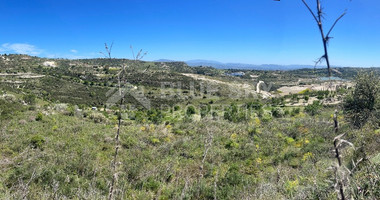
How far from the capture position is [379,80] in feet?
37.6

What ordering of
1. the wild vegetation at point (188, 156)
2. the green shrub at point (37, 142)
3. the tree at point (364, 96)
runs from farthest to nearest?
the tree at point (364, 96)
the green shrub at point (37, 142)
the wild vegetation at point (188, 156)

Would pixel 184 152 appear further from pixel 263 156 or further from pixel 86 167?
pixel 86 167

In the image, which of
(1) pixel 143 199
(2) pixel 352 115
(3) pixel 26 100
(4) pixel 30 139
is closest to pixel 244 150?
(2) pixel 352 115

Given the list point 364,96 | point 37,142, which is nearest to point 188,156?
point 37,142

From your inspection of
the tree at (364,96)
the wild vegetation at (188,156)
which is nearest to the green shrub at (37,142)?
the wild vegetation at (188,156)

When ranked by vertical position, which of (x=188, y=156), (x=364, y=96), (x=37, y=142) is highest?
(x=364, y=96)

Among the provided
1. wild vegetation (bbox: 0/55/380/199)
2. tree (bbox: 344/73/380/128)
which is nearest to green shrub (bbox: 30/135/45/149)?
wild vegetation (bbox: 0/55/380/199)

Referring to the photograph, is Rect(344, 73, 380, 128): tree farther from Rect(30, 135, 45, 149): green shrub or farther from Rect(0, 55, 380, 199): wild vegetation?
Rect(30, 135, 45, 149): green shrub

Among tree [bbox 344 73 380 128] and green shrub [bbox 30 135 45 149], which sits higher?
tree [bbox 344 73 380 128]

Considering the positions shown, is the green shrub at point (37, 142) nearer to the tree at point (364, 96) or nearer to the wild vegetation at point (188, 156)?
the wild vegetation at point (188, 156)

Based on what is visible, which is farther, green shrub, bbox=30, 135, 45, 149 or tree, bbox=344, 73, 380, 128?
tree, bbox=344, 73, 380, 128

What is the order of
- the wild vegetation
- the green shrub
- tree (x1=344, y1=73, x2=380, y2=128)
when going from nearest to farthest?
the wild vegetation
the green shrub
tree (x1=344, y1=73, x2=380, y2=128)

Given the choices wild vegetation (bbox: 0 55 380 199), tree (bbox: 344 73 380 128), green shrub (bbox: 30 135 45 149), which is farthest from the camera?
tree (bbox: 344 73 380 128)

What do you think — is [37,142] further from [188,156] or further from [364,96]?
[364,96]
